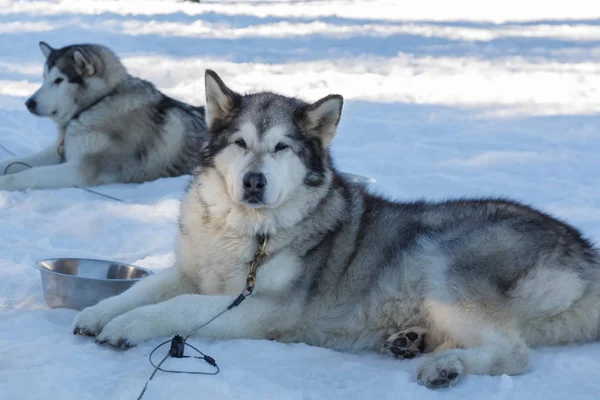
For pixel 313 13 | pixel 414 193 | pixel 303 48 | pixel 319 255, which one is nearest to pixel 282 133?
pixel 319 255

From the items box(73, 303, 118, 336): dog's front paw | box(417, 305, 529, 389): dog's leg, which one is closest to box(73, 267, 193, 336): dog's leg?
box(73, 303, 118, 336): dog's front paw

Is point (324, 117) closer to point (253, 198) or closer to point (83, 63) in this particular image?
point (253, 198)

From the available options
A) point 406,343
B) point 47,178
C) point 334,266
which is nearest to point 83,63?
point 47,178

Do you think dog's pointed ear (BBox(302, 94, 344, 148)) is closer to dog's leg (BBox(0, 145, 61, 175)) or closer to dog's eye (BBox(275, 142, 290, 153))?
dog's eye (BBox(275, 142, 290, 153))

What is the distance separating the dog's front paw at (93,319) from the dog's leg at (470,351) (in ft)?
4.81

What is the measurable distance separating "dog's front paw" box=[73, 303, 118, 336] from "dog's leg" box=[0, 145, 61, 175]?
374 cm

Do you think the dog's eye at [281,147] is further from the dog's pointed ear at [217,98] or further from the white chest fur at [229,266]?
the white chest fur at [229,266]

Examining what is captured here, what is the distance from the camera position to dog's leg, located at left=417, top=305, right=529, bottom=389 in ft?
11.1

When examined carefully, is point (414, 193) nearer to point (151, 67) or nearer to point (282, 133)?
point (282, 133)

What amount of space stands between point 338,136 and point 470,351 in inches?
204

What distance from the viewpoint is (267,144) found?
3934 millimetres

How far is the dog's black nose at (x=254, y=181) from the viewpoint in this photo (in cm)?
377

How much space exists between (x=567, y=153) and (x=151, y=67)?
6192mm

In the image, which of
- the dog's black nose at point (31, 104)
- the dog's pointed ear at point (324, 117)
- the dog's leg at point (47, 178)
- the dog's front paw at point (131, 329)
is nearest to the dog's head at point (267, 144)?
the dog's pointed ear at point (324, 117)
